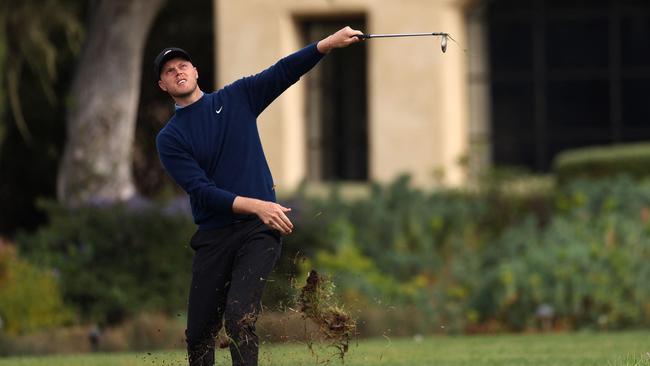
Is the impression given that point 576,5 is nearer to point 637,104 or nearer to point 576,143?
point 637,104

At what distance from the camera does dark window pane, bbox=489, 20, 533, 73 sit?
75.3 ft

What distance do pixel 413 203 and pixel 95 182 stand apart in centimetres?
388

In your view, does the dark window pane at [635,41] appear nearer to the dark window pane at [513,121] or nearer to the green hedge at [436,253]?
the dark window pane at [513,121]

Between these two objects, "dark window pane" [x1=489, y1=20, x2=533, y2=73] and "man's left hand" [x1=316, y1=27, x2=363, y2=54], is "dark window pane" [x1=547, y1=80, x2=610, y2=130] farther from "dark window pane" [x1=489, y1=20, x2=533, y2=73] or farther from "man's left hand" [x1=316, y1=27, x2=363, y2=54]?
"man's left hand" [x1=316, y1=27, x2=363, y2=54]

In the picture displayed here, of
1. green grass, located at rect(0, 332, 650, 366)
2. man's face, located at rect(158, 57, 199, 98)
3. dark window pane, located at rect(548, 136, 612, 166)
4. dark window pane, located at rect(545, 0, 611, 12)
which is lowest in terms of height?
green grass, located at rect(0, 332, 650, 366)

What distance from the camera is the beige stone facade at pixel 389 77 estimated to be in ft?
72.3

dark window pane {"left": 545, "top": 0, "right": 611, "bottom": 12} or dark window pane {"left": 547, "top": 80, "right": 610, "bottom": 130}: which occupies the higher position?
dark window pane {"left": 545, "top": 0, "right": 611, "bottom": 12}

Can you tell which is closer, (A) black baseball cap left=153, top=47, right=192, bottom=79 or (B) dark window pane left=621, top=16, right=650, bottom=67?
(A) black baseball cap left=153, top=47, right=192, bottom=79

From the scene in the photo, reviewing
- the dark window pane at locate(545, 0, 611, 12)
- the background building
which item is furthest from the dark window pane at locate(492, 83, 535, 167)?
the dark window pane at locate(545, 0, 611, 12)

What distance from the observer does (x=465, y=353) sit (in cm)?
1215

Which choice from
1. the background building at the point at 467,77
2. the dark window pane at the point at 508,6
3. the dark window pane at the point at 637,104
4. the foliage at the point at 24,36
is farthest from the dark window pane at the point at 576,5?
the foliage at the point at 24,36

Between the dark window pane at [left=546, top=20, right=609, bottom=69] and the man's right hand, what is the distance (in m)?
15.4

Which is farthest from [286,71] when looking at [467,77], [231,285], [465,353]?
[467,77]

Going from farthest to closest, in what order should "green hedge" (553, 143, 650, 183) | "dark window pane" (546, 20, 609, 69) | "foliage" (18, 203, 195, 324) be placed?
"dark window pane" (546, 20, 609, 69)
"green hedge" (553, 143, 650, 183)
"foliage" (18, 203, 195, 324)
